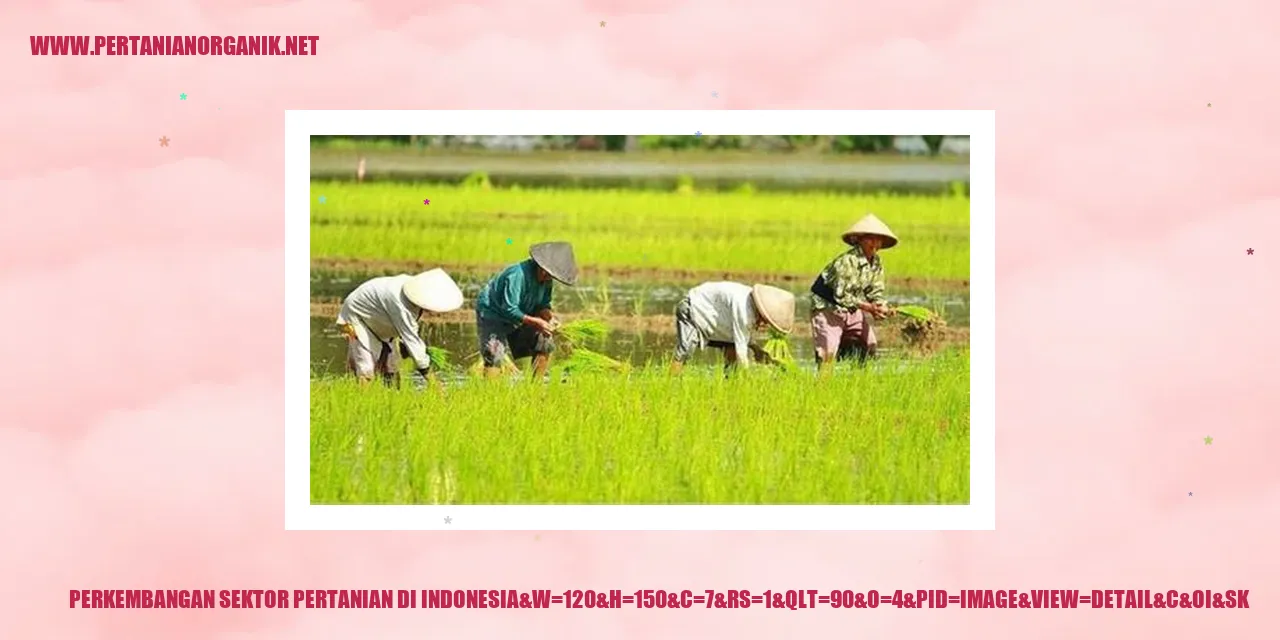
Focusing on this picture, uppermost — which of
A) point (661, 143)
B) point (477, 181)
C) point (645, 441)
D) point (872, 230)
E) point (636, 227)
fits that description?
point (661, 143)

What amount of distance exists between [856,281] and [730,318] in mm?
578

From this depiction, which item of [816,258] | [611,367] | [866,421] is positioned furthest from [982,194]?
[816,258]

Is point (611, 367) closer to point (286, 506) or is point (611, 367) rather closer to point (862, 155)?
point (286, 506)

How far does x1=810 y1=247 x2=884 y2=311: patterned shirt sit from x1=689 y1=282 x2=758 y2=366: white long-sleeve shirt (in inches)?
17.1

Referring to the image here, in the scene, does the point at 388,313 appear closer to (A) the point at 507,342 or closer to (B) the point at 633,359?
(A) the point at 507,342

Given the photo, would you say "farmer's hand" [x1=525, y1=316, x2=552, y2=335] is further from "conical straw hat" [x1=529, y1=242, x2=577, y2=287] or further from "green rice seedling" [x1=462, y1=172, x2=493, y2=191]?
"green rice seedling" [x1=462, y1=172, x2=493, y2=191]

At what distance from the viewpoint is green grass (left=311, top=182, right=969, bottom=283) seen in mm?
7816

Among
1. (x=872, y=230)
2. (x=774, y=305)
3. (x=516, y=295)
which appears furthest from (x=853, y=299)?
(x=516, y=295)

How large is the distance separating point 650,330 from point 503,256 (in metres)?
0.82

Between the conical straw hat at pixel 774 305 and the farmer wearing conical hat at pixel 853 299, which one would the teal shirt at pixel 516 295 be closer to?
the conical straw hat at pixel 774 305

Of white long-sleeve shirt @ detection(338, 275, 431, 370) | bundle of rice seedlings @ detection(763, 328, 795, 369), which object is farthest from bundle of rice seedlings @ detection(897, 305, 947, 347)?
white long-sleeve shirt @ detection(338, 275, 431, 370)

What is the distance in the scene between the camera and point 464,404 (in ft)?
18.0

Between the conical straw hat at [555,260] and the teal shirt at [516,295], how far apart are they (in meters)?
0.10

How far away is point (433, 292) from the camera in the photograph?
5715 mm
